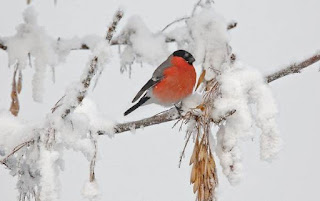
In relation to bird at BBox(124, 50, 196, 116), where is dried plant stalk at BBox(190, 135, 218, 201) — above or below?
below

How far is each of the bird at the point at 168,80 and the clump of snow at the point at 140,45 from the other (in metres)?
0.56

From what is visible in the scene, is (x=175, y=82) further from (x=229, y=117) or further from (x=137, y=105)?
(x=229, y=117)

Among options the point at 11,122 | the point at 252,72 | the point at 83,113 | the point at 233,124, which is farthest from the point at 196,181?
the point at 11,122

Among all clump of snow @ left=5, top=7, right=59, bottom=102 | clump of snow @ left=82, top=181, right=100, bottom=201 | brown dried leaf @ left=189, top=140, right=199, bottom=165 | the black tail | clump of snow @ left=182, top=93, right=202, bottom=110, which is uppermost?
the black tail

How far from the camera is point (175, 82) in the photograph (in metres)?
2.24

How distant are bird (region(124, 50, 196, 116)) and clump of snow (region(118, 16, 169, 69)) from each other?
56 cm

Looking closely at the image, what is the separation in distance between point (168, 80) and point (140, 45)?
2.29ft

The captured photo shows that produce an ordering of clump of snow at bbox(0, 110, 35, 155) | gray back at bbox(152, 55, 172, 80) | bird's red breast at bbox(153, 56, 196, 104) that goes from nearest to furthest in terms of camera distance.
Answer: clump of snow at bbox(0, 110, 35, 155) < bird's red breast at bbox(153, 56, 196, 104) < gray back at bbox(152, 55, 172, 80)

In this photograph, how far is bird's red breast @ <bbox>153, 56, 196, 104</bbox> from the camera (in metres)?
2.14

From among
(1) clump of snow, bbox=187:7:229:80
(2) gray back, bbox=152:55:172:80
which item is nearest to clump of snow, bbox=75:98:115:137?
(1) clump of snow, bbox=187:7:229:80

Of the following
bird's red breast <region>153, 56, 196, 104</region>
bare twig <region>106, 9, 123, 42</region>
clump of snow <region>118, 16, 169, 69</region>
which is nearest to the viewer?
bare twig <region>106, 9, 123, 42</region>

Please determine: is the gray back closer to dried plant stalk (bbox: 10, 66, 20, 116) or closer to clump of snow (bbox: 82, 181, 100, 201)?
dried plant stalk (bbox: 10, 66, 20, 116)

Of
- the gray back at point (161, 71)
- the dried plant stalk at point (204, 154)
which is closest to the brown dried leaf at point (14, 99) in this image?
the dried plant stalk at point (204, 154)

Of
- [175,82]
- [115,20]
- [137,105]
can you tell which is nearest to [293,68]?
[115,20]
